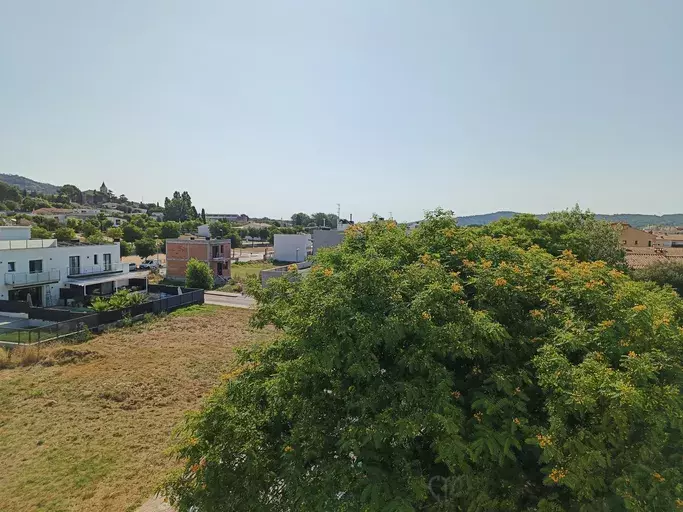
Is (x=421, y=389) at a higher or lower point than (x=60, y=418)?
higher

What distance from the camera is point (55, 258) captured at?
93.9ft

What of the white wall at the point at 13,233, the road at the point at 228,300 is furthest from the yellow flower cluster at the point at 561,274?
the white wall at the point at 13,233

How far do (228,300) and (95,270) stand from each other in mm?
10514

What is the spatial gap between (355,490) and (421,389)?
1.58 m

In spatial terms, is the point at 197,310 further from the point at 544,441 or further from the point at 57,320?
the point at 544,441

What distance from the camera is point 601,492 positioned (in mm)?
5262

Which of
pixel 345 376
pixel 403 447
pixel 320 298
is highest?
pixel 320 298

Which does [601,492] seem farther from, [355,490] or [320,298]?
[320,298]

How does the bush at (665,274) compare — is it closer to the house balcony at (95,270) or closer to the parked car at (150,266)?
the house balcony at (95,270)

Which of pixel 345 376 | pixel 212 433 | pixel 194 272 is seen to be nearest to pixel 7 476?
pixel 212 433

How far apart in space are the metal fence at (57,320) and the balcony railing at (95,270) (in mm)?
6023

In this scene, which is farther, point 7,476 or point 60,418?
point 60,418

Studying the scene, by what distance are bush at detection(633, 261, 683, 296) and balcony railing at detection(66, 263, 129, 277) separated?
1452 inches

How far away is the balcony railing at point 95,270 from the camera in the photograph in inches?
1189
